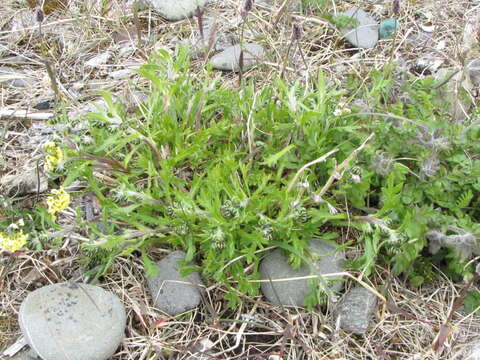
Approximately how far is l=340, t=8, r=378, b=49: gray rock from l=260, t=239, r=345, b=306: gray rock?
173 cm

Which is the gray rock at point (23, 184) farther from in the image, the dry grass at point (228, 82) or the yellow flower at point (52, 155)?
the yellow flower at point (52, 155)

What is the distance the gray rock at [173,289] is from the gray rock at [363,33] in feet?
6.73

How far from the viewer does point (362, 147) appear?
2561 mm

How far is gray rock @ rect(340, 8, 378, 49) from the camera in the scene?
12.6ft

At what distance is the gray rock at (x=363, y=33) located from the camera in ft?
12.6

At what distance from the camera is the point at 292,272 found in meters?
2.65

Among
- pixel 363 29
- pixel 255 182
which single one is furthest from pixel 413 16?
pixel 255 182

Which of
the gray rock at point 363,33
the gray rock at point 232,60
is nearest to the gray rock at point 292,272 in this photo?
the gray rock at point 232,60

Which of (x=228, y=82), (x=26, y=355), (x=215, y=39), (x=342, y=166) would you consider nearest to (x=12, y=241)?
(x=26, y=355)

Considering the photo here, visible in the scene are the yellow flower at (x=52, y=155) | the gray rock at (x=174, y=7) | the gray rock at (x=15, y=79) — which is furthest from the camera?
the gray rock at (x=174, y=7)

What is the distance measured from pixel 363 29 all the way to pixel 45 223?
2.47 metres

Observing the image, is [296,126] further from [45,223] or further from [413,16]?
[413,16]

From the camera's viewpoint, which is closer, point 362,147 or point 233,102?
point 362,147

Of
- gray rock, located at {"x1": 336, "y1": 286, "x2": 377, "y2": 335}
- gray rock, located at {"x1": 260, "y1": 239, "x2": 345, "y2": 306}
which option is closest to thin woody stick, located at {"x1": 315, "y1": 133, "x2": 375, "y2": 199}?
gray rock, located at {"x1": 260, "y1": 239, "x2": 345, "y2": 306}
